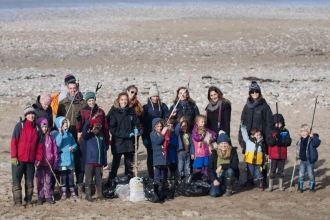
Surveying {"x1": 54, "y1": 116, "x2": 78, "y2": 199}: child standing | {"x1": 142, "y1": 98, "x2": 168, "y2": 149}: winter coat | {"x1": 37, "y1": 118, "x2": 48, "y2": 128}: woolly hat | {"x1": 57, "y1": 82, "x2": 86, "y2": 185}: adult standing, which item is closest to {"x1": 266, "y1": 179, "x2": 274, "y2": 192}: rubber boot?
{"x1": 142, "y1": 98, "x2": 168, "y2": 149}: winter coat

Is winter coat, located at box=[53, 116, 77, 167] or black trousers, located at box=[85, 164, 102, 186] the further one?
black trousers, located at box=[85, 164, 102, 186]

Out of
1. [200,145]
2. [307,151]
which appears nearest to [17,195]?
[200,145]

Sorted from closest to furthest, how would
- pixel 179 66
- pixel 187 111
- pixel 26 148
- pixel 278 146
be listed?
pixel 26 148, pixel 278 146, pixel 187 111, pixel 179 66

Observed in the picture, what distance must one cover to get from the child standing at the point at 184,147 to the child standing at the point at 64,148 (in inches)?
70.3

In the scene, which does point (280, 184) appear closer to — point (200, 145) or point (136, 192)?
point (200, 145)

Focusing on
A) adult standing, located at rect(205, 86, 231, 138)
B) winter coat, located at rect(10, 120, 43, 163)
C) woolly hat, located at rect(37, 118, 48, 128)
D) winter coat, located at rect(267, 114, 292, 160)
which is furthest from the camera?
adult standing, located at rect(205, 86, 231, 138)

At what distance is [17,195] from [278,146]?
4.08 metres

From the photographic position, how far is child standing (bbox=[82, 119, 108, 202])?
1100 centimetres

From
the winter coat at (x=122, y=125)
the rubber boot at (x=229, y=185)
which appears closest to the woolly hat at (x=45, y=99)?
the winter coat at (x=122, y=125)

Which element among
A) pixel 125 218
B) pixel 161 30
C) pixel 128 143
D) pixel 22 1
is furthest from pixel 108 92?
pixel 22 1

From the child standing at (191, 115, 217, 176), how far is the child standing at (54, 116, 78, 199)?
6.54ft

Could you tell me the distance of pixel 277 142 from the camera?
38.3 ft

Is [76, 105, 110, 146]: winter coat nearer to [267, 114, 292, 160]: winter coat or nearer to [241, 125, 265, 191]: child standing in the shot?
[241, 125, 265, 191]: child standing

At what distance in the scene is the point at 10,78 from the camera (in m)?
24.3
